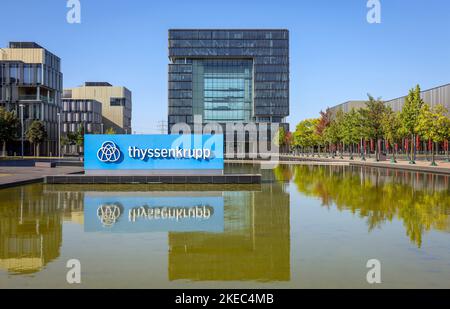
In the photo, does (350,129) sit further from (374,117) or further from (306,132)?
(306,132)

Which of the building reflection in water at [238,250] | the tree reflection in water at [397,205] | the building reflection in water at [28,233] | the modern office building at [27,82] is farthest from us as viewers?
the modern office building at [27,82]

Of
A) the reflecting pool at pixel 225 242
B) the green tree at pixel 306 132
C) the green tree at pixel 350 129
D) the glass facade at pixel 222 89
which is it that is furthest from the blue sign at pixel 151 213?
the glass facade at pixel 222 89

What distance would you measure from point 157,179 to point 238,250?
817 inches

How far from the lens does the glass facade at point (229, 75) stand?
164 metres

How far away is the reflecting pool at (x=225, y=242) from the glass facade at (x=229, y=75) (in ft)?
485

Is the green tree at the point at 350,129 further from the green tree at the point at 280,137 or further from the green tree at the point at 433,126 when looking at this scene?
the green tree at the point at 280,137

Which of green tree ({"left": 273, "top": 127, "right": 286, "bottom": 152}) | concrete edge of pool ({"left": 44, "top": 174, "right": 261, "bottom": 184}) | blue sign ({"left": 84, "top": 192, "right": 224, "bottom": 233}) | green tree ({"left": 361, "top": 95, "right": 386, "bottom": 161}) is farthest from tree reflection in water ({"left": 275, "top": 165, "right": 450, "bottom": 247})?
green tree ({"left": 273, "top": 127, "right": 286, "bottom": 152})

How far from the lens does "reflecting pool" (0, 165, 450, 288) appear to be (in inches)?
330

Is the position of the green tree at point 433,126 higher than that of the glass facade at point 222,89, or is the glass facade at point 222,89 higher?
the glass facade at point 222,89

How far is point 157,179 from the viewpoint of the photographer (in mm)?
30906

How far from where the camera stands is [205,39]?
164500 millimetres

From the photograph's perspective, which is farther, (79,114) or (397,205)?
(79,114)

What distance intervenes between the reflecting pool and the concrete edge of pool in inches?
373

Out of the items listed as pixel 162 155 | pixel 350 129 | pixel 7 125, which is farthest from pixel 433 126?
pixel 7 125
